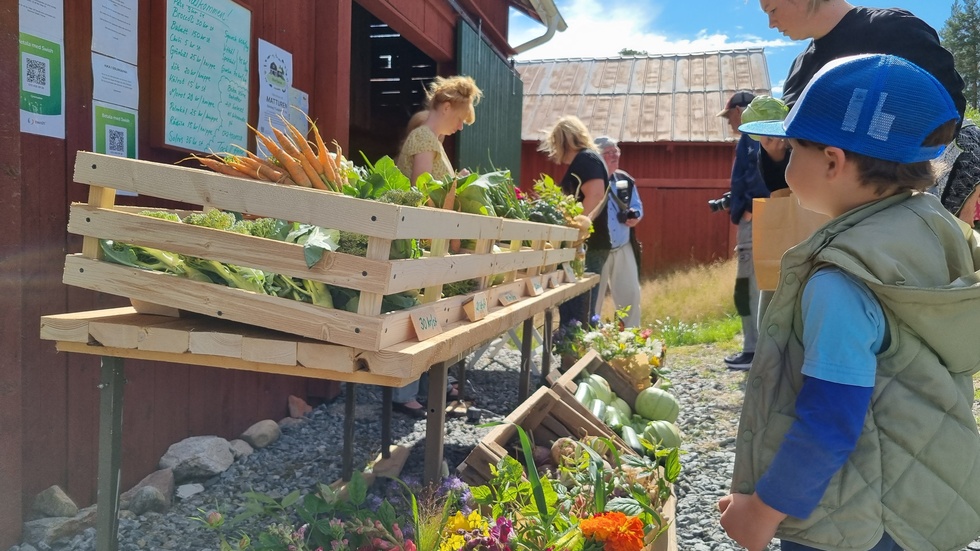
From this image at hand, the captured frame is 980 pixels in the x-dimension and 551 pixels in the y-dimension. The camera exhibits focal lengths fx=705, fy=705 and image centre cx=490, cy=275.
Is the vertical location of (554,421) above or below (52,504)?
above

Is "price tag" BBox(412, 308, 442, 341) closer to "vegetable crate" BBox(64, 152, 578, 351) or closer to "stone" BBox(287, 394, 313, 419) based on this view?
"vegetable crate" BBox(64, 152, 578, 351)

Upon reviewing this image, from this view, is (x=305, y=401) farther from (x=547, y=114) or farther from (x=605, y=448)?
(x=547, y=114)

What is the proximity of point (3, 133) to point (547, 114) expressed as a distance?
15.1 m

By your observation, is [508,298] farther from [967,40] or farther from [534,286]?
[967,40]

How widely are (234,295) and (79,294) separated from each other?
1420mm

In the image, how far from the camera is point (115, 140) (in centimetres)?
289

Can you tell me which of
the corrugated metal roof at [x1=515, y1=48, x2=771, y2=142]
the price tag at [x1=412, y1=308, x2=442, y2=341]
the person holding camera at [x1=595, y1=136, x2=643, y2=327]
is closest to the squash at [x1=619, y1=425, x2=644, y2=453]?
the price tag at [x1=412, y1=308, x2=442, y2=341]

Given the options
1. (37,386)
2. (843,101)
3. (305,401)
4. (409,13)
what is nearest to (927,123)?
(843,101)

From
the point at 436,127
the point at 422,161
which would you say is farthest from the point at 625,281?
the point at 422,161

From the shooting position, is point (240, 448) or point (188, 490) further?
point (240, 448)

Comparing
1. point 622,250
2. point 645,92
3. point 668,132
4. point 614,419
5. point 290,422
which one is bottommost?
point 290,422

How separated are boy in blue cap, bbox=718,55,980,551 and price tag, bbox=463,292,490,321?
118 centimetres

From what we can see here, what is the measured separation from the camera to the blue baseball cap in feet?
4.19

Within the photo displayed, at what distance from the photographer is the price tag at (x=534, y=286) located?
3.41 meters
